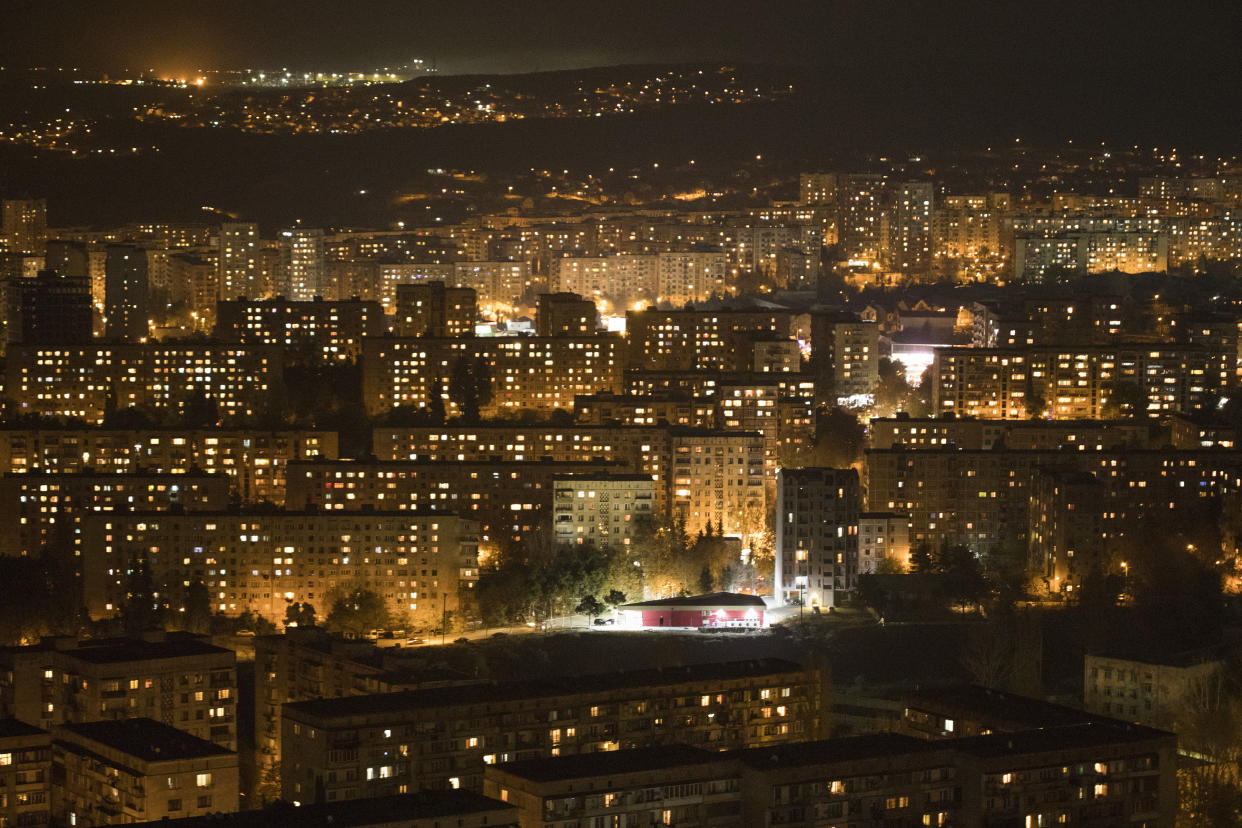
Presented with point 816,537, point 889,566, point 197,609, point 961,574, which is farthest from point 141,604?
point 961,574

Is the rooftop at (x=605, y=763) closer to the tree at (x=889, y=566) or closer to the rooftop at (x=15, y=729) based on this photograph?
the rooftop at (x=15, y=729)

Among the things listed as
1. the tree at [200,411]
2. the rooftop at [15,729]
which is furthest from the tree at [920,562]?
the rooftop at [15,729]

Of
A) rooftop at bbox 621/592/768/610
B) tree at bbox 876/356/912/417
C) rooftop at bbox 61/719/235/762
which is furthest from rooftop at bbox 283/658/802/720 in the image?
tree at bbox 876/356/912/417

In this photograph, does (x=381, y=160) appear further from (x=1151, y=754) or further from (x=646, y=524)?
(x=1151, y=754)

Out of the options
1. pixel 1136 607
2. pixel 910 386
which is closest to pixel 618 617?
pixel 1136 607

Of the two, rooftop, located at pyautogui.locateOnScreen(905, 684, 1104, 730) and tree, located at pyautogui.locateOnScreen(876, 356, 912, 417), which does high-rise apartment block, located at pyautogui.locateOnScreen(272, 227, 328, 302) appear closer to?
tree, located at pyautogui.locateOnScreen(876, 356, 912, 417)

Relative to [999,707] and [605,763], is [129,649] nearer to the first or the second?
[605,763]
